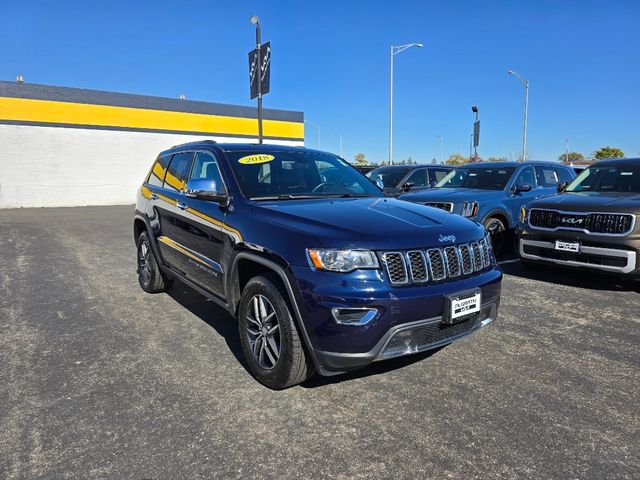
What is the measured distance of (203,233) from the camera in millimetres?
4148

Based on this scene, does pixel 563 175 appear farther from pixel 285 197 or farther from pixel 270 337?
pixel 270 337

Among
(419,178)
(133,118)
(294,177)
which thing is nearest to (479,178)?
(419,178)

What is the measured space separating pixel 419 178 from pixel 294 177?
7.67 m

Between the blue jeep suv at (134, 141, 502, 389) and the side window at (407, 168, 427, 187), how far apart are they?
23.2 feet

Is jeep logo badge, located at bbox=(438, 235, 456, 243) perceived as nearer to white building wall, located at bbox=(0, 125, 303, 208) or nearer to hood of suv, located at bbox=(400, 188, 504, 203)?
hood of suv, located at bbox=(400, 188, 504, 203)

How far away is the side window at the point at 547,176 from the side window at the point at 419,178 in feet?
9.23

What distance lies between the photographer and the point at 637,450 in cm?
257

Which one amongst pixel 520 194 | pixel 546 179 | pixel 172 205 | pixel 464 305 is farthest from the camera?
pixel 546 179

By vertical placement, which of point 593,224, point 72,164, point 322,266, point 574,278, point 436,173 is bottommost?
point 574,278

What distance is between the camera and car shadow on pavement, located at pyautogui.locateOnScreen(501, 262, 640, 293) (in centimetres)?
611

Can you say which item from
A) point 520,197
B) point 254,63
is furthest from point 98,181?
point 520,197

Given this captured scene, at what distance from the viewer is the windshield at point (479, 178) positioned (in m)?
8.59

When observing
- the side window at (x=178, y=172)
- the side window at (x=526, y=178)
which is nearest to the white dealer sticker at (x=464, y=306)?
the side window at (x=178, y=172)

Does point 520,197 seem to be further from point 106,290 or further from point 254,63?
point 254,63
